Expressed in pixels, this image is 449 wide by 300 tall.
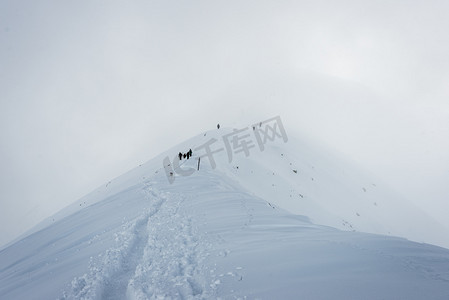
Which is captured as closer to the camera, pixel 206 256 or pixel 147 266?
pixel 147 266

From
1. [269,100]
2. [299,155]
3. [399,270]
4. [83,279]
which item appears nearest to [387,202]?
[299,155]

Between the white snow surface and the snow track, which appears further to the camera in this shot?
the snow track

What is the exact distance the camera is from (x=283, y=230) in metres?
9.10

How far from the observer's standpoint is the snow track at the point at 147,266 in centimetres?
591

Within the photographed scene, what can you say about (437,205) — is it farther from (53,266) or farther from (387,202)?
(53,266)

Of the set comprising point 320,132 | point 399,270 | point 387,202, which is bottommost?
point 387,202

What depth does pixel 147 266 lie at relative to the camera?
7094mm

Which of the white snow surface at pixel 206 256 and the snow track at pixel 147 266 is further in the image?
the snow track at pixel 147 266

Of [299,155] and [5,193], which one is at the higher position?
[5,193]

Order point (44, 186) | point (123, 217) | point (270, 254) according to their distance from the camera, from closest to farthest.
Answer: point (270, 254) → point (123, 217) → point (44, 186)

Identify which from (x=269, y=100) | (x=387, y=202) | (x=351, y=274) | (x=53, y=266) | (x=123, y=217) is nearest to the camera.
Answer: (x=351, y=274)

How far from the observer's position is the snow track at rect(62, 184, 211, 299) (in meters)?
5.91

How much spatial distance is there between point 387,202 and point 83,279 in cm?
3353

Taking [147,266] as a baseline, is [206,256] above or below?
below
